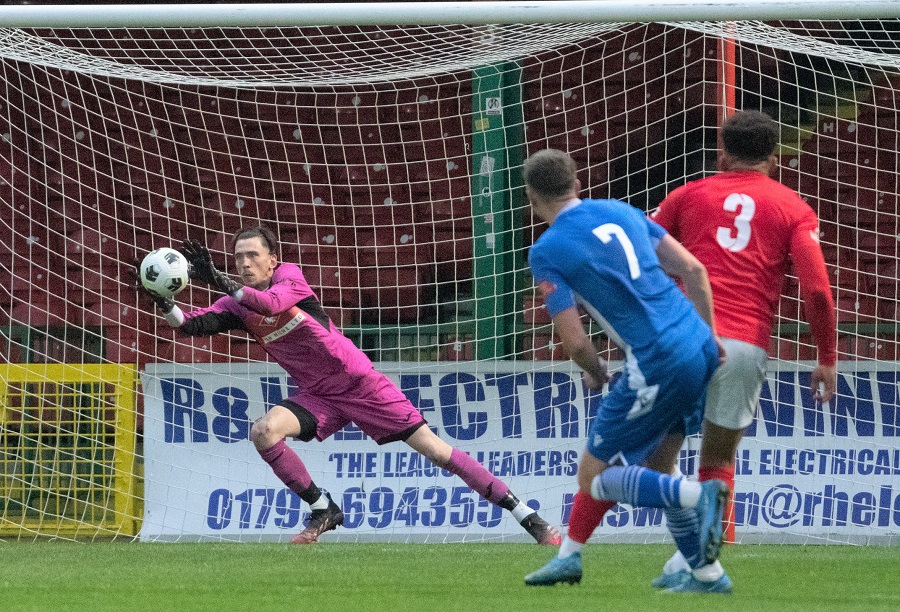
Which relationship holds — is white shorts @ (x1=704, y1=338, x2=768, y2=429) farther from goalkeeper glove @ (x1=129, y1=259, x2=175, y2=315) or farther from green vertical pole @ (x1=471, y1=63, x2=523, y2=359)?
→ green vertical pole @ (x1=471, y1=63, x2=523, y2=359)

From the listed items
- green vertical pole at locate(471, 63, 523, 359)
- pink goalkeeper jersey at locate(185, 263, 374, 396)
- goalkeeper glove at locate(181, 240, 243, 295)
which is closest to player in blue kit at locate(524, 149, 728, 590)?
goalkeeper glove at locate(181, 240, 243, 295)

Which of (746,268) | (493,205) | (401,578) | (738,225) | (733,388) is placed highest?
(493,205)

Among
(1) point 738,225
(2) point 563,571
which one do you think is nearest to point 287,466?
(2) point 563,571

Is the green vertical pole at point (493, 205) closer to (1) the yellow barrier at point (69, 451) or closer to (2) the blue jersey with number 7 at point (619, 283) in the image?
(1) the yellow barrier at point (69, 451)

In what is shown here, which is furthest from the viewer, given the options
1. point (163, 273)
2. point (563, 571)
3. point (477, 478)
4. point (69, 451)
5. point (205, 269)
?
point (69, 451)

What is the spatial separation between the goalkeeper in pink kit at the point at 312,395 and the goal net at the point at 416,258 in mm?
811

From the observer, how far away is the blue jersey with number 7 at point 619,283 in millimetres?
4051

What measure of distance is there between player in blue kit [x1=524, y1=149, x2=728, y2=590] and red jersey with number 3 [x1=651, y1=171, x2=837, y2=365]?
0.38m

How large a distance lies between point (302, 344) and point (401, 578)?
6.59ft

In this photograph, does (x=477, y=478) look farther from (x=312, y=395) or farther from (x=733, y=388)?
(x=733, y=388)

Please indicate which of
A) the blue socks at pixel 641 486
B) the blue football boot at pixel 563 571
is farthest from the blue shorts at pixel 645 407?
the blue football boot at pixel 563 571

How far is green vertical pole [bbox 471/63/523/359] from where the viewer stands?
8109mm

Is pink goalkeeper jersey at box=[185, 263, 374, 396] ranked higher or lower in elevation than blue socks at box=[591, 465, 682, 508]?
higher

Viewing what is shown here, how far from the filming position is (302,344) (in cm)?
677
